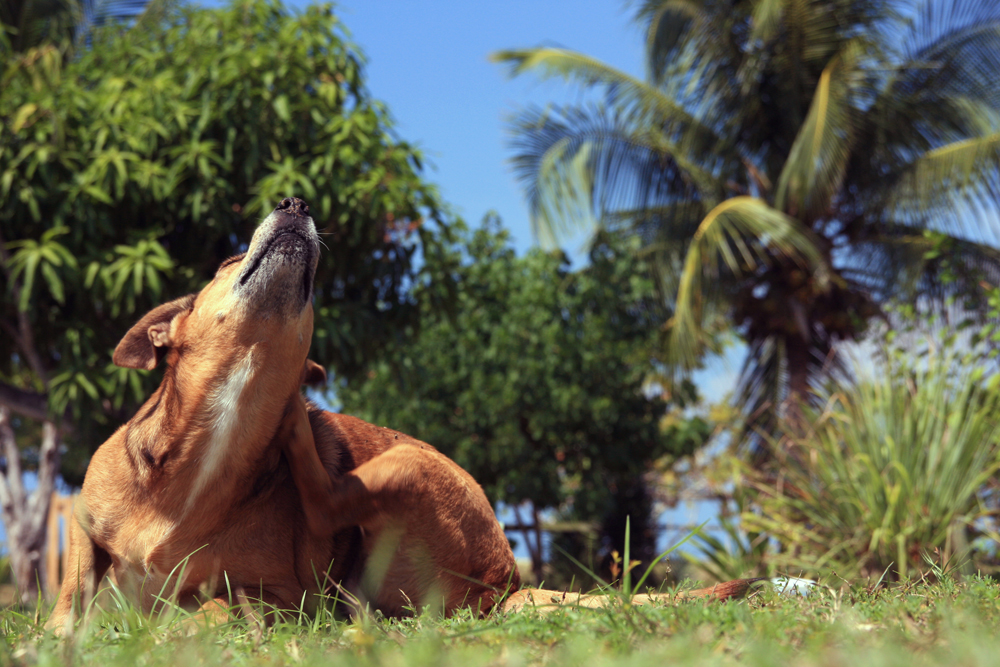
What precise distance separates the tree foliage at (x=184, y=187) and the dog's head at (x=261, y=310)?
3952 mm

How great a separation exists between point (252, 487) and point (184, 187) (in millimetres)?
5678

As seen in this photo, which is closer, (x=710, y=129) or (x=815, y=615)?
(x=815, y=615)

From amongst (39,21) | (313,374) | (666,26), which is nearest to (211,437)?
(313,374)

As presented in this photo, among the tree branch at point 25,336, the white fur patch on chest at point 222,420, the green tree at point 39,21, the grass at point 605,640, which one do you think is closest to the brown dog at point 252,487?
the white fur patch on chest at point 222,420

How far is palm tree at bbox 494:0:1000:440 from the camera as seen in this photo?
45.4 feet

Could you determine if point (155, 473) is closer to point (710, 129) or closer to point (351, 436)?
point (351, 436)

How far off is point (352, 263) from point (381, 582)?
5503 mm

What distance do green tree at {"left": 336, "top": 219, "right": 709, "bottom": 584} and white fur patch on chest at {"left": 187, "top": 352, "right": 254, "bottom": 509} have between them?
10.7 m

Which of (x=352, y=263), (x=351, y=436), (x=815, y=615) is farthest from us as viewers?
(x=352, y=263)

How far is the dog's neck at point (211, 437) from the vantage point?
295 cm

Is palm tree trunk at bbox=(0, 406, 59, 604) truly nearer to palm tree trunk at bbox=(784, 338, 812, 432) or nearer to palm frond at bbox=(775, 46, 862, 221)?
palm tree trunk at bbox=(784, 338, 812, 432)

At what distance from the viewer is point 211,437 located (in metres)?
2.96

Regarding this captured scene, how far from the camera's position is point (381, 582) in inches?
127

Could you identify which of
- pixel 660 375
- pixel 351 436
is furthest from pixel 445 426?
pixel 351 436
